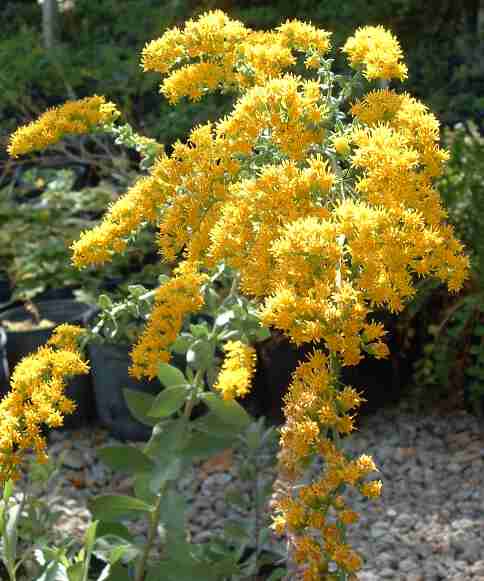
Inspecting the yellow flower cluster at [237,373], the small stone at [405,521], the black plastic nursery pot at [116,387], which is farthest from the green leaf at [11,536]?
the black plastic nursery pot at [116,387]

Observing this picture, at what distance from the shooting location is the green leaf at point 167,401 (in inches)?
77.7

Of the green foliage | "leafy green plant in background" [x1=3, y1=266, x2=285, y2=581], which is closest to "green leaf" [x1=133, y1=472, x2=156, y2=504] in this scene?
"leafy green plant in background" [x1=3, y1=266, x2=285, y2=581]

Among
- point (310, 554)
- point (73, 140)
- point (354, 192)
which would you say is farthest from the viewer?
point (73, 140)

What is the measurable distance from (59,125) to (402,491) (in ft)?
6.11

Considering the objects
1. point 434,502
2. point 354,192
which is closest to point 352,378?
point 434,502

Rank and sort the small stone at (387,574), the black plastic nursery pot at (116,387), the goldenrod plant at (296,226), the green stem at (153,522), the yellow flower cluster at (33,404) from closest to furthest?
the goldenrod plant at (296,226) < the yellow flower cluster at (33,404) < the green stem at (153,522) < the small stone at (387,574) < the black plastic nursery pot at (116,387)

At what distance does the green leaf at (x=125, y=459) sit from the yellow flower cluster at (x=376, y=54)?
960 millimetres

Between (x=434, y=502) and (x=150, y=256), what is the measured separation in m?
2.18

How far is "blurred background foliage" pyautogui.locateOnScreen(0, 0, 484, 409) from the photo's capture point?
143 inches

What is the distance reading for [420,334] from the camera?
12.7 ft

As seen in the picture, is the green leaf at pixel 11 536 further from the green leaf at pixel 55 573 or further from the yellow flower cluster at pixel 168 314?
the yellow flower cluster at pixel 168 314

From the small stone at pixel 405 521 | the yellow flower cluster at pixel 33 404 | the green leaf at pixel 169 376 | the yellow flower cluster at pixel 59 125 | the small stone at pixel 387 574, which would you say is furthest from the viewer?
the small stone at pixel 405 521

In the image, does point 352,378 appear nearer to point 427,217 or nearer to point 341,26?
point 427,217

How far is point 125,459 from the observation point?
2.14 m
